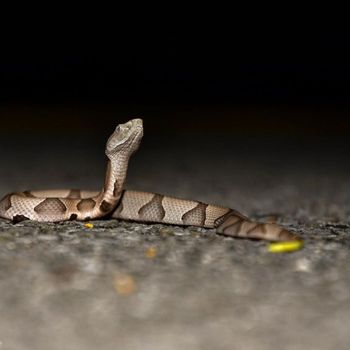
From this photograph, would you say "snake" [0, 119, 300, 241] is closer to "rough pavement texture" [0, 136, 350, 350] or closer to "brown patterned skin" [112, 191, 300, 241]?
"brown patterned skin" [112, 191, 300, 241]

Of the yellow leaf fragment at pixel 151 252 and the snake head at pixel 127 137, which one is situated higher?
the snake head at pixel 127 137

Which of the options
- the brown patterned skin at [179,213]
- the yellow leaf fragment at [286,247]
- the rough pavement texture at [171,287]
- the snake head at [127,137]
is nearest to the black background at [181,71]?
the brown patterned skin at [179,213]

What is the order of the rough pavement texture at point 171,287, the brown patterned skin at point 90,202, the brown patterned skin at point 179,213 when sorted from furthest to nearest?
1. the brown patterned skin at point 90,202
2. the brown patterned skin at point 179,213
3. the rough pavement texture at point 171,287

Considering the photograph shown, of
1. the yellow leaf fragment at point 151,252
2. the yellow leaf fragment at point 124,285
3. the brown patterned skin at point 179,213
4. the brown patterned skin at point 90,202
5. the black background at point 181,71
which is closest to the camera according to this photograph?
the yellow leaf fragment at point 124,285

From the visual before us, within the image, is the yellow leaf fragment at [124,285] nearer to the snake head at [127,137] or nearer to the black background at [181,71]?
the snake head at [127,137]

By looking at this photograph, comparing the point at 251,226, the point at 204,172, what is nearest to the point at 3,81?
the point at 204,172
